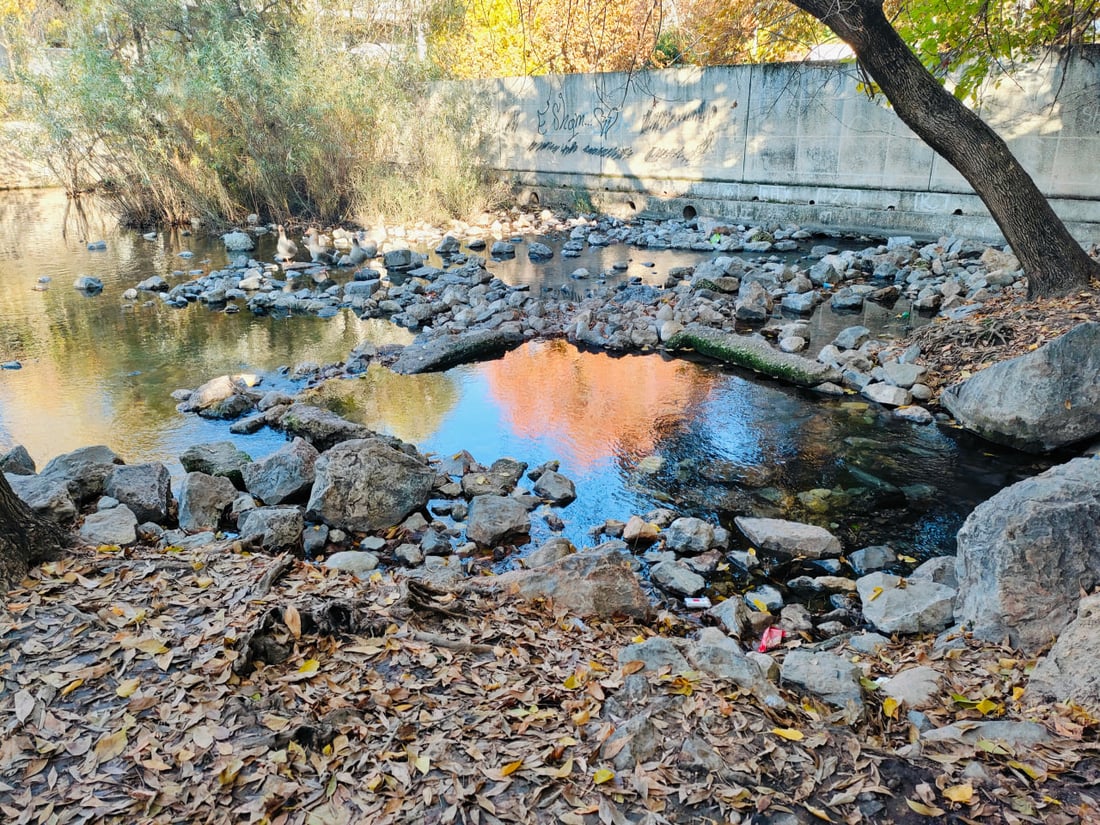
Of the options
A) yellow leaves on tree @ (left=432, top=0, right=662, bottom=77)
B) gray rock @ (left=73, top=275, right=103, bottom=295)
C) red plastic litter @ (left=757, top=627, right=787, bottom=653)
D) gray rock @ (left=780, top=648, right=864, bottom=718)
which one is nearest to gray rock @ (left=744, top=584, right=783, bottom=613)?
red plastic litter @ (left=757, top=627, right=787, bottom=653)

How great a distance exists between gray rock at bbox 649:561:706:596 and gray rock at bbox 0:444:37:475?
13.7 ft

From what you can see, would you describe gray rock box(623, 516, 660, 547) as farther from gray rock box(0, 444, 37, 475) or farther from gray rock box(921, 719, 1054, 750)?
gray rock box(0, 444, 37, 475)

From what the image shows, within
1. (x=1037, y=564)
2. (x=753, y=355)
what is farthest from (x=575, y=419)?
(x=1037, y=564)

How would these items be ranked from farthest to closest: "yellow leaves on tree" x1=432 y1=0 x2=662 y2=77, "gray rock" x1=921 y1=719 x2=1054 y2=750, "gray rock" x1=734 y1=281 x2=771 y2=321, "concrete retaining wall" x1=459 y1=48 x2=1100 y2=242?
"yellow leaves on tree" x1=432 y1=0 x2=662 y2=77 → "concrete retaining wall" x1=459 y1=48 x2=1100 y2=242 → "gray rock" x1=734 y1=281 x2=771 y2=321 → "gray rock" x1=921 y1=719 x2=1054 y2=750

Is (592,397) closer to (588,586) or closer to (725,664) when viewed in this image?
(588,586)

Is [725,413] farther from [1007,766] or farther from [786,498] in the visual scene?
[1007,766]

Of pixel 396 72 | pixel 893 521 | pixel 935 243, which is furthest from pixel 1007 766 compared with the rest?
pixel 396 72

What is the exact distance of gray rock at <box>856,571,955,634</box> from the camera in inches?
147

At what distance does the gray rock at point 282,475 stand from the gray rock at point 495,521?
1130 mm

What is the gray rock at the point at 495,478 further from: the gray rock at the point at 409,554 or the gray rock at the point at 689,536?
the gray rock at the point at 689,536

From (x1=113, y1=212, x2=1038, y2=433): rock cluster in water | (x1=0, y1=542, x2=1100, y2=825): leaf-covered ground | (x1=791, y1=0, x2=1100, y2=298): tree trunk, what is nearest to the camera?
(x1=0, y1=542, x2=1100, y2=825): leaf-covered ground

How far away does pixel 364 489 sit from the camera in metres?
4.92

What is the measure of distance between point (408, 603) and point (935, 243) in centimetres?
1099

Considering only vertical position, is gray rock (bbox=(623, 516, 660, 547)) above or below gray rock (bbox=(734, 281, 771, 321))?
below
